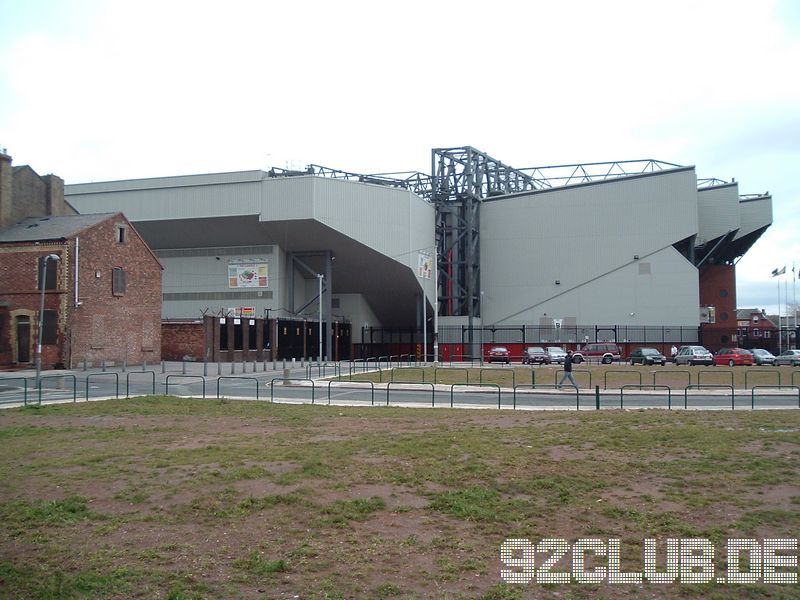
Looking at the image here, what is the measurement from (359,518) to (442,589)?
2.48 meters

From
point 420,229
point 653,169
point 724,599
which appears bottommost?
point 724,599

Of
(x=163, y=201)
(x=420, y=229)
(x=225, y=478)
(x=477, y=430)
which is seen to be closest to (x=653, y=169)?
(x=420, y=229)

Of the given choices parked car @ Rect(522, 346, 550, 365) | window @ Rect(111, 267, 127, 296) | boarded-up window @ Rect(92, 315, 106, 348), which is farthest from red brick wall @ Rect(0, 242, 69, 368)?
parked car @ Rect(522, 346, 550, 365)

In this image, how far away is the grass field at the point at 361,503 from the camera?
24.8 ft

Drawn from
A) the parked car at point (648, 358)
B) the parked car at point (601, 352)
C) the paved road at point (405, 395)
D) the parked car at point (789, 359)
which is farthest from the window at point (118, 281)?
the parked car at point (789, 359)

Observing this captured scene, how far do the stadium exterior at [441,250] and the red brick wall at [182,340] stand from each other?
4.11m

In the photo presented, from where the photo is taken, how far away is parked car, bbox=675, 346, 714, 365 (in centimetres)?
5400

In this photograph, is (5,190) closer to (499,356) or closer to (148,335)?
(148,335)

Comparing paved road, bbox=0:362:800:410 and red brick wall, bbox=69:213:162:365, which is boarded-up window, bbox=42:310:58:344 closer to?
red brick wall, bbox=69:213:162:365

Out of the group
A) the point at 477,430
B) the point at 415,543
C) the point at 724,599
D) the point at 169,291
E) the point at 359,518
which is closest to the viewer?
the point at 724,599

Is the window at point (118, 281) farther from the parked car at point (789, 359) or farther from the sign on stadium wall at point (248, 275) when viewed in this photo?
the parked car at point (789, 359)

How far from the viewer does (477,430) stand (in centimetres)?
1694

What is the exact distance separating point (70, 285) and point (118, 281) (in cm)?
461

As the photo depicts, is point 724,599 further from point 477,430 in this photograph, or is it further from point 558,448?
point 477,430
